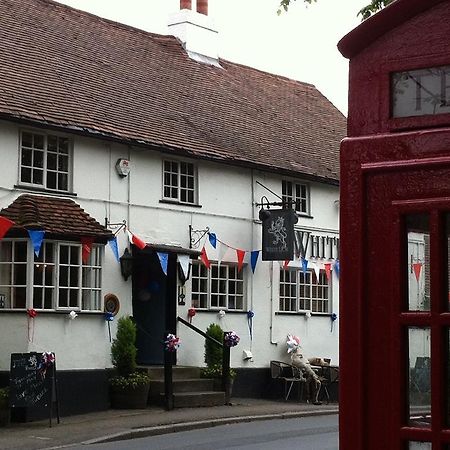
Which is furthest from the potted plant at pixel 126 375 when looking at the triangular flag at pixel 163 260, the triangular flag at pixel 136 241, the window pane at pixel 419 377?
the window pane at pixel 419 377

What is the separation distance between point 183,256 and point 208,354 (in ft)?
7.21

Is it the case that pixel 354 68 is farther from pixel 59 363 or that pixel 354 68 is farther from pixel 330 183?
pixel 330 183

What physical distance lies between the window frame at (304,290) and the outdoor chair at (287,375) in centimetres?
128

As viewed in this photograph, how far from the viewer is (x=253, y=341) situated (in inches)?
922

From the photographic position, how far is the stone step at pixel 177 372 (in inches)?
816

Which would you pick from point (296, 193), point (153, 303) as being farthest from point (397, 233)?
point (296, 193)

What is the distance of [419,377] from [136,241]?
16.6 meters

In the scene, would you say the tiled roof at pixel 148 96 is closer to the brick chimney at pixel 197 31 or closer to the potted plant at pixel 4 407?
the brick chimney at pixel 197 31

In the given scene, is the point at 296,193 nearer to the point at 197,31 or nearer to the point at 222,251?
the point at 222,251

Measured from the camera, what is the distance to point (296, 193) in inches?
983

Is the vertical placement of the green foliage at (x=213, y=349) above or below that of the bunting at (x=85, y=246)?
below

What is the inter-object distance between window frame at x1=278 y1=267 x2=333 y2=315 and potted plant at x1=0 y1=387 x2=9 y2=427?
27.3ft

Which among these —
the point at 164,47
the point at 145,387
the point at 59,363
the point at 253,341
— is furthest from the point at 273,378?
the point at 164,47

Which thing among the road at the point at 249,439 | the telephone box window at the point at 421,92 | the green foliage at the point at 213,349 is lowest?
the road at the point at 249,439
